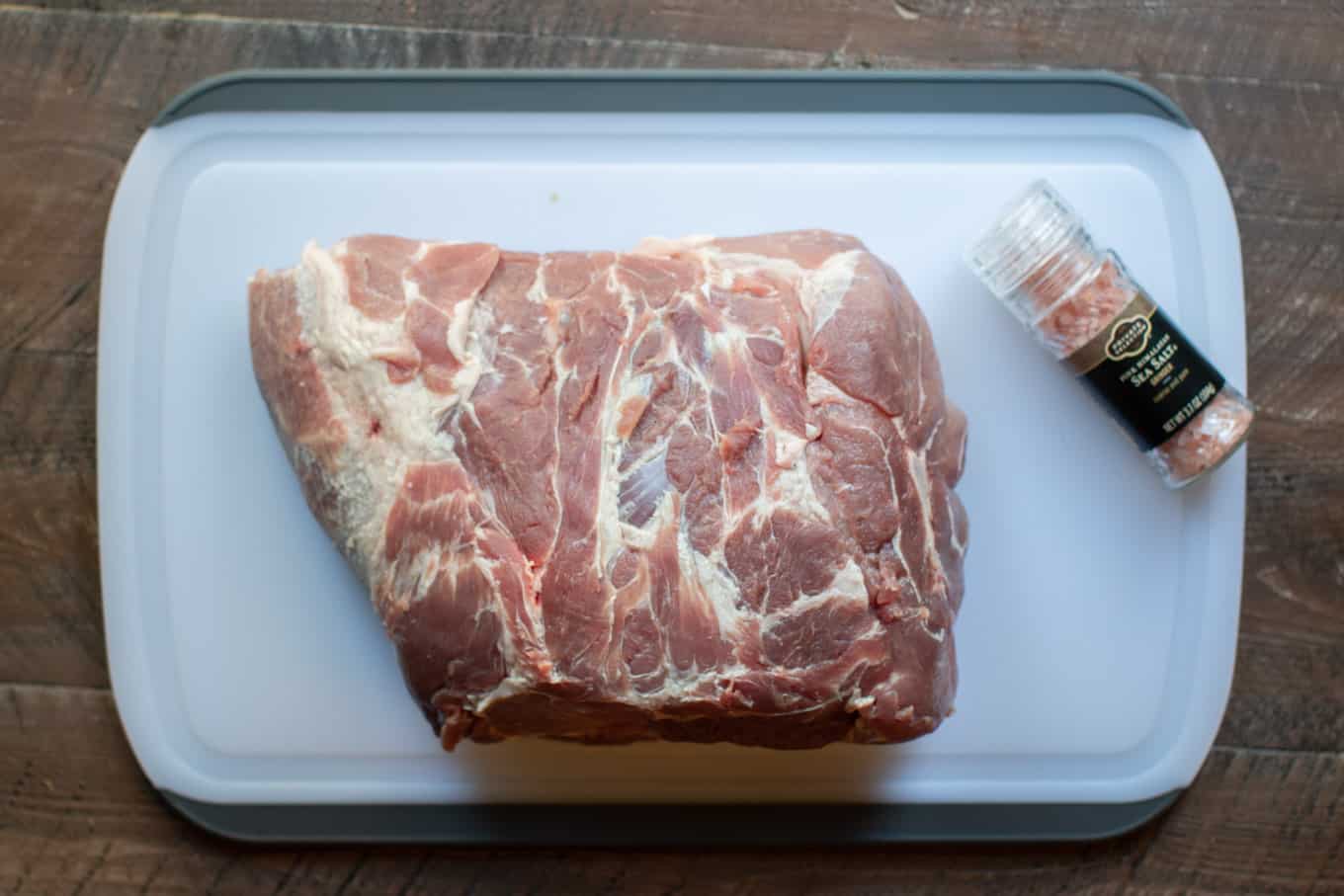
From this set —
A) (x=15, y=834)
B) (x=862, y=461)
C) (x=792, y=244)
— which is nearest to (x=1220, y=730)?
(x=862, y=461)

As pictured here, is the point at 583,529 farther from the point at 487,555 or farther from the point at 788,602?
the point at 788,602

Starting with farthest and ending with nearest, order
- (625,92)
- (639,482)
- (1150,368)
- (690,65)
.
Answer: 1. (690,65)
2. (625,92)
3. (1150,368)
4. (639,482)

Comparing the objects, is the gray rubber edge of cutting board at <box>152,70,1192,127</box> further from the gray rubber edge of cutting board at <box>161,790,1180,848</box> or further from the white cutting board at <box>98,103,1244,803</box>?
the gray rubber edge of cutting board at <box>161,790,1180,848</box>

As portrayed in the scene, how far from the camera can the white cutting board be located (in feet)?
10.4

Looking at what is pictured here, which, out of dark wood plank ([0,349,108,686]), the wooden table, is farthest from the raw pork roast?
dark wood plank ([0,349,108,686])

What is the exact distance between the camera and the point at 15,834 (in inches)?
128

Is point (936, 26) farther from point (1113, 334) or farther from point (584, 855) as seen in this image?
point (584, 855)

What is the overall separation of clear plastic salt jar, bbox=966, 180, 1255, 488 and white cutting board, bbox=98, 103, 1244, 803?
0.80ft

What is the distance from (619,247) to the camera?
318cm

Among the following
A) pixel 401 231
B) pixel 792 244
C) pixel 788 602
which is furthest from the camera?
pixel 401 231

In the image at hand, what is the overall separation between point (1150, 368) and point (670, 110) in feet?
5.22

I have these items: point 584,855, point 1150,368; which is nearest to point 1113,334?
point 1150,368

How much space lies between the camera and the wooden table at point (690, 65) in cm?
322

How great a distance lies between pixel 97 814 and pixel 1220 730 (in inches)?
140
